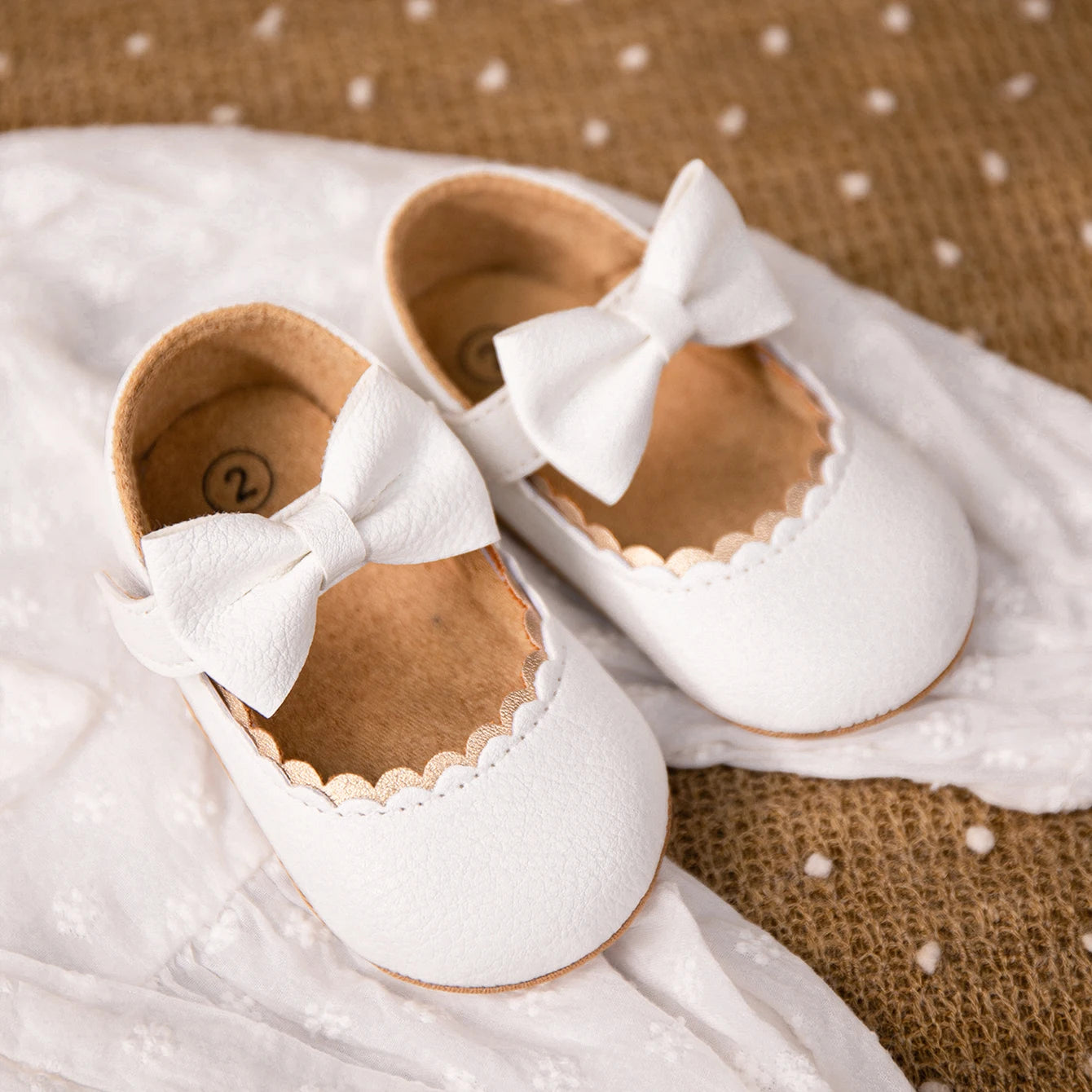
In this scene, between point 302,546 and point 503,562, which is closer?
point 302,546

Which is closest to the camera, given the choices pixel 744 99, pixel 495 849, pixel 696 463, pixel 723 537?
pixel 495 849

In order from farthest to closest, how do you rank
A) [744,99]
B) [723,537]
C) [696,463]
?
[744,99] < [696,463] < [723,537]

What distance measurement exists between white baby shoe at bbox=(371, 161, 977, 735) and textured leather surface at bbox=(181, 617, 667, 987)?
129 millimetres

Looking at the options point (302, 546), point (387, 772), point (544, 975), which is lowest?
point (544, 975)

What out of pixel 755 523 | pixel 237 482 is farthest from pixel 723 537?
pixel 237 482

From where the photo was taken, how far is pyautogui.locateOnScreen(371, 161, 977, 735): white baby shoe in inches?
30.4

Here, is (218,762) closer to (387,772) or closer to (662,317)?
(387,772)

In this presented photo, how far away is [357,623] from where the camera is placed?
0.83m

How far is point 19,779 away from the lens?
0.81m

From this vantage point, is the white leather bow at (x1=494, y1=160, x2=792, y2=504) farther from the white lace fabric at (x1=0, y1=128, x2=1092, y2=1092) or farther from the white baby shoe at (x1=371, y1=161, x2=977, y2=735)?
the white lace fabric at (x1=0, y1=128, x2=1092, y2=1092)

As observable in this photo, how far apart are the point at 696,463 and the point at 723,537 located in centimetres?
14

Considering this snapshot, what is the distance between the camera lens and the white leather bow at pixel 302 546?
2.20 ft

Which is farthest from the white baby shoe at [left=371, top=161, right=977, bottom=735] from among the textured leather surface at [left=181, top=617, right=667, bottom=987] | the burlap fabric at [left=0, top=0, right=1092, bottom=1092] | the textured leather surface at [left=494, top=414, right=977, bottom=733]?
the burlap fabric at [left=0, top=0, right=1092, bottom=1092]

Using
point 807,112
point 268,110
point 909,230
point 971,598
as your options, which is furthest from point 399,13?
point 971,598
